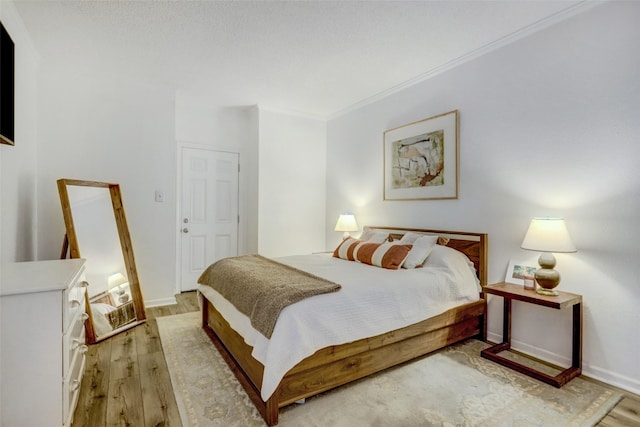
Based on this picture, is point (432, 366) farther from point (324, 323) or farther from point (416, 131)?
point (416, 131)

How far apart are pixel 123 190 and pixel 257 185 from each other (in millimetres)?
1597

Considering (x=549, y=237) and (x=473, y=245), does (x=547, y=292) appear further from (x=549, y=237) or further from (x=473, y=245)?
(x=473, y=245)

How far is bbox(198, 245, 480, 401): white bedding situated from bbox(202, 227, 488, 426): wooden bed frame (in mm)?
81

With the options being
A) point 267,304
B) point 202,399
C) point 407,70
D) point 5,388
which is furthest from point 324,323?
point 407,70

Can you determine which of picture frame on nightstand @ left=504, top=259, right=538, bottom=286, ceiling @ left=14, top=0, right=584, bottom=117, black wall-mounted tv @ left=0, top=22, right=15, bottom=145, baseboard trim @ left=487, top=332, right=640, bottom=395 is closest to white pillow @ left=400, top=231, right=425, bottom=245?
picture frame on nightstand @ left=504, top=259, right=538, bottom=286

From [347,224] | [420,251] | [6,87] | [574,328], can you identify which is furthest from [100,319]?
[574,328]

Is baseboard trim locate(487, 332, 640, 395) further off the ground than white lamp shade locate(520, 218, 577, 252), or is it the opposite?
white lamp shade locate(520, 218, 577, 252)

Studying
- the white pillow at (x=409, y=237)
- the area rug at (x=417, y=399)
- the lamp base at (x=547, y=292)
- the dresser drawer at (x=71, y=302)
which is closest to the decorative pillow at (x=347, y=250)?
the white pillow at (x=409, y=237)

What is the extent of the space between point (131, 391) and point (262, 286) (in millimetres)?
1024

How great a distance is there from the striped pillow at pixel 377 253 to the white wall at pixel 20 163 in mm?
2698

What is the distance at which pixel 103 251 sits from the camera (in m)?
3.02

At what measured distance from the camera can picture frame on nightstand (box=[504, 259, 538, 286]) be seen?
250 centimetres

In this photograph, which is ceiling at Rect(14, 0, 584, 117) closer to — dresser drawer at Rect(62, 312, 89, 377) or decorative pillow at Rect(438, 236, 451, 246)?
decorative pillow at Rect(438, 236, 451, 246)

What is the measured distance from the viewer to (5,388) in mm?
1354
